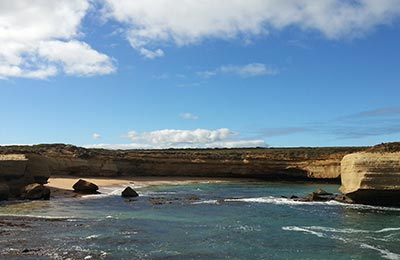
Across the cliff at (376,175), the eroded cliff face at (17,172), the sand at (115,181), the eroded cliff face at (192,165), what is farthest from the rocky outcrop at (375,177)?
the eroded cliff face at (192,165)

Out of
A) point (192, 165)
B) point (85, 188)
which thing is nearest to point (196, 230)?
point (85, 188)

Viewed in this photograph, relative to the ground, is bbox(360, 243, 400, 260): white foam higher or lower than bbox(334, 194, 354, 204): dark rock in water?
lower

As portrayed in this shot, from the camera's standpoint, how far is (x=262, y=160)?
2704 inches

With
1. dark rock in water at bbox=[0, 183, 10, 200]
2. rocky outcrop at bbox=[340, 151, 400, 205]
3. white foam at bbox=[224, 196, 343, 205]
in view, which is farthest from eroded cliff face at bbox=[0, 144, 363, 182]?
rocky outcrop at bbox=[340, 151, 400, 205]

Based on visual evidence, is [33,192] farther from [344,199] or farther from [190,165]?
[190,165]

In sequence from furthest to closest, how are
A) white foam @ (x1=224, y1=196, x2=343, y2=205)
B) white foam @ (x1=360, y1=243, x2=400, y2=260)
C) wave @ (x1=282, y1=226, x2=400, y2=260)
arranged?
1. white foam @ (x1=224, y1=196, x2=343, y2=205)
2. wave @ (x1=282, y1=226, x2=400, y2=260)
3. white foam @ (x1=360, y1=243, x2=400, y2=260)

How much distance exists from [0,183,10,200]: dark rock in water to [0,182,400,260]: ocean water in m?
2.70

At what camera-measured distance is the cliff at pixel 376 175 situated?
32062mm

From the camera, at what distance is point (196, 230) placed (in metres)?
25.4

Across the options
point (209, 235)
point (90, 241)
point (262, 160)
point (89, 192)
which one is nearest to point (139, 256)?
point (90, 241)

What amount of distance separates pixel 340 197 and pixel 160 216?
56.0 feet

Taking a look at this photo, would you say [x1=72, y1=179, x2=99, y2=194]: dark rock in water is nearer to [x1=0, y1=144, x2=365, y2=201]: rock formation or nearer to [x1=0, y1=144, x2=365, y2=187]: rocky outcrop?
[x1=0, y1=144, x2=365, y2=201]: rock formation

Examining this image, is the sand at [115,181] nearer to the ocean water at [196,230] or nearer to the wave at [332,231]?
the ocean water at [196,230]

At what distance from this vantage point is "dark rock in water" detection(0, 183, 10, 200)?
36641 millimetres
